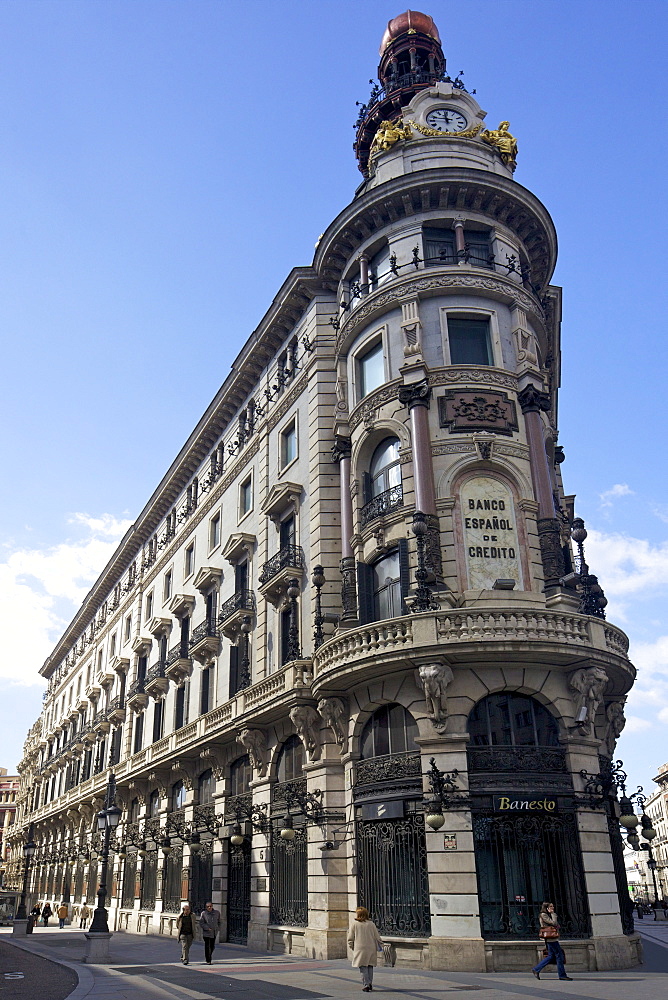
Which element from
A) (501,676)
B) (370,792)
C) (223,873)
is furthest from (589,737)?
(223,873)

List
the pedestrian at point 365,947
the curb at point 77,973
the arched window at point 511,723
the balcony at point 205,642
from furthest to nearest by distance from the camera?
the balcony at point 205,642
the arched window at point 511,723
the curb at point 77,973
the pedestrian at point 365,947

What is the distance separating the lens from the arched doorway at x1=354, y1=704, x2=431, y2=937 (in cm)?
2108

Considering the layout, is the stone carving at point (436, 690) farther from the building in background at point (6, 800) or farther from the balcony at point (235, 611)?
the building in background at point (6, 800)

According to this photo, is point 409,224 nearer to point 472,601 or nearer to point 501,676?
point 472,601

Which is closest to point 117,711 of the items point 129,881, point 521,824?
point 129,881

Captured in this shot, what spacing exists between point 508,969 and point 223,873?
51.3 ft

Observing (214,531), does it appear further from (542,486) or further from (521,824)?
(521,824)

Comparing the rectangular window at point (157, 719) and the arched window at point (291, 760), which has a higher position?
the rectangular window at point (157, 719)

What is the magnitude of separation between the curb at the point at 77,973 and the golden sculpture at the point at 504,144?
3090 cm

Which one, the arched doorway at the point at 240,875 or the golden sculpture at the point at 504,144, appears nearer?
the arched doorway at the point at 240,875

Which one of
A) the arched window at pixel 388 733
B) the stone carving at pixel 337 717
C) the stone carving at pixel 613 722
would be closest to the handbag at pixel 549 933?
the arched window at pixel 388 733

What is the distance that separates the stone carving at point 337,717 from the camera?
81.1ft

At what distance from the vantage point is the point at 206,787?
3647 cm

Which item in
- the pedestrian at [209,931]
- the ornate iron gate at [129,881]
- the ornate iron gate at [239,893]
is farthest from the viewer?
the ornate iron gate at [129,881]
